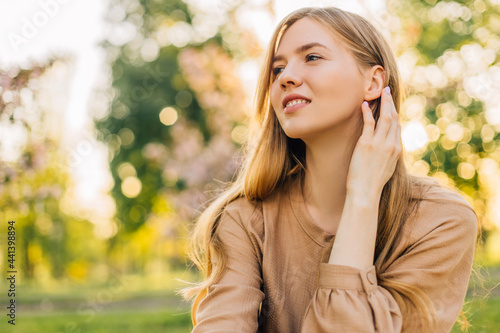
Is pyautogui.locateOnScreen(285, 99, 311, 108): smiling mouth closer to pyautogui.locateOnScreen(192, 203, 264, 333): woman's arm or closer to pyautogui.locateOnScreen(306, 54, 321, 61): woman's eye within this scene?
pyautogui.locateOnScreen(306, 54, 321, 61): woman's eye

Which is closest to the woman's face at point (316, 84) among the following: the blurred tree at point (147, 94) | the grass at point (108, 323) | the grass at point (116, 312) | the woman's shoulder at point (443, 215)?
the woman's shoulder at point (443, 215)

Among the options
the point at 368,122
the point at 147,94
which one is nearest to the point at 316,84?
the point at 368,122

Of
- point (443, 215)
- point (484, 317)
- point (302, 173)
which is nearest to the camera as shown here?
point (443, 215)

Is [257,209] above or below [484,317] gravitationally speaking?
above

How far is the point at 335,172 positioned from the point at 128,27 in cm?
1597

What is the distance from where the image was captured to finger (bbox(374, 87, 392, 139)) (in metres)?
2.16

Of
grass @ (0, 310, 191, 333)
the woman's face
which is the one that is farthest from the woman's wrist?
grass @ (0, 310, 191, 333)

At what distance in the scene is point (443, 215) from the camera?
2.02 meters

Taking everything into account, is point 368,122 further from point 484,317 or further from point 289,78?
point 484,317

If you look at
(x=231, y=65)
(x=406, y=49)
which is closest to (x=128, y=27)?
(x=231, y=65)

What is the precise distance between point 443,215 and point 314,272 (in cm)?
Answer: 58

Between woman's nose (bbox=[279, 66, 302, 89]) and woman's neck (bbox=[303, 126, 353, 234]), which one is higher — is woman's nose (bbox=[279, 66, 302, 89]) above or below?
above

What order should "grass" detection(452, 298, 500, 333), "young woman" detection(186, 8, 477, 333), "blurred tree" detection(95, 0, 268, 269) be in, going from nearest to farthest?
"young woman" detection(186, 8, 477, 333) < "grass" detection(452, 298, 500, 333) < "blurred tree" detection(95, 0, 268, 269)

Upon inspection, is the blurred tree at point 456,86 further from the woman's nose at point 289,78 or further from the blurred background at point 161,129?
the woman's nose at point 289,78
